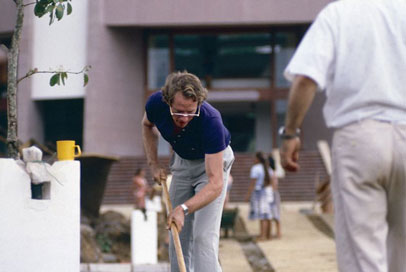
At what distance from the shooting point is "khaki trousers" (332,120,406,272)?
3.73m

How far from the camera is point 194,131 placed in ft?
17.9

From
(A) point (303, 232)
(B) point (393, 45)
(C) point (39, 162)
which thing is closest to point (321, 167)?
(A) point (303, 232)

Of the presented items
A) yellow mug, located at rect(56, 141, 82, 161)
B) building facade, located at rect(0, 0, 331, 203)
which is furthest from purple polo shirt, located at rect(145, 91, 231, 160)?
building facade, located at rect(0, 0, 331, 203)

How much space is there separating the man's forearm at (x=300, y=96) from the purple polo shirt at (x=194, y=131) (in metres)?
1.45

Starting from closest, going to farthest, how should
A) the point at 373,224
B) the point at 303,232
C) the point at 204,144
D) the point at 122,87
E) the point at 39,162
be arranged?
the point at 373,224, the point at 204,144, the point at 39,162, the point at 303,232, the point at 122,87

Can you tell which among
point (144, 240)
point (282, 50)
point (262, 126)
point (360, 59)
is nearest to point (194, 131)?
point (360, 59)

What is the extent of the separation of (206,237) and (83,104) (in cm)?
2674

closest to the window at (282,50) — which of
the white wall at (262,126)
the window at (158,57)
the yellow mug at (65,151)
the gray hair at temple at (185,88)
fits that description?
the white wall at (262,126)

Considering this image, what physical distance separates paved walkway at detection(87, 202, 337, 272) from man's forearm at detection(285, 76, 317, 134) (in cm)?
598

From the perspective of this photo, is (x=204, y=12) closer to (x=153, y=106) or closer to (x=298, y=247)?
(x=298, y=247)

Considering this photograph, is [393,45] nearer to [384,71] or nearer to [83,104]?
[384,71]

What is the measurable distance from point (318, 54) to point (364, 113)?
1.08 feet

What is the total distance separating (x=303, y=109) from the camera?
388 centimetres

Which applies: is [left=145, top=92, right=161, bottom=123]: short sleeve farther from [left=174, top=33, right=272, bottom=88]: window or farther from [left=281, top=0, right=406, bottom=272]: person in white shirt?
[left=174, top=33, right=272, bottom=88]: window
